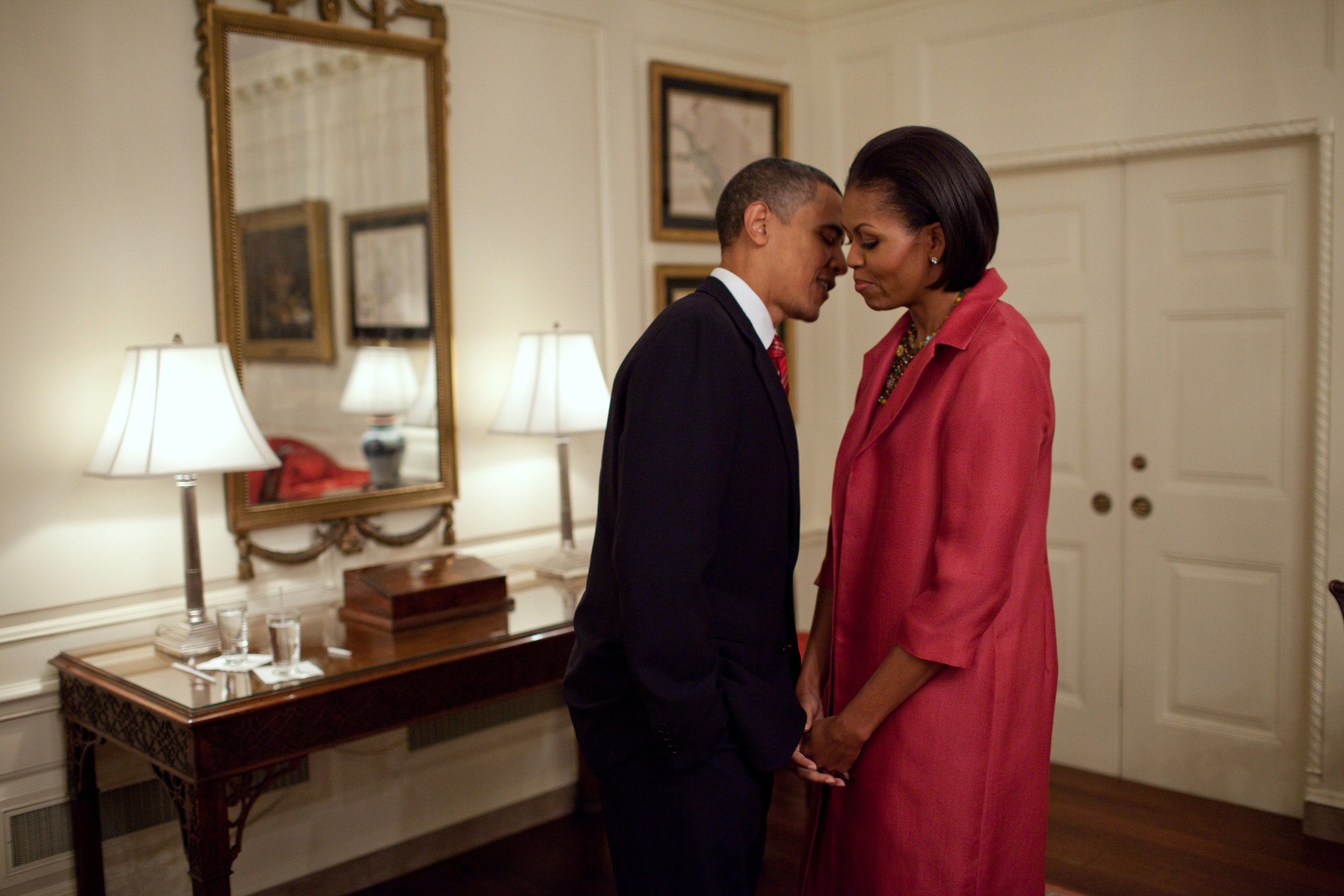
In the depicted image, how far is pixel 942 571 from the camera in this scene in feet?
5.30

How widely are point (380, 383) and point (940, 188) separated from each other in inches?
82.9

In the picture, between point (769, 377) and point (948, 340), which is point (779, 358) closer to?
point (769, 377)

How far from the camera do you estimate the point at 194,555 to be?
2697 millimetres

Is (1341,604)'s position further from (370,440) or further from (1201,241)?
(370,440)

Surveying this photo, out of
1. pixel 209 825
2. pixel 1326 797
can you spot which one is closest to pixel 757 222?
pixel 209 825

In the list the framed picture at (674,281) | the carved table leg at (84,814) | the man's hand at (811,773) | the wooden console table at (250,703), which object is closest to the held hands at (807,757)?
the man's hand at (811,773)

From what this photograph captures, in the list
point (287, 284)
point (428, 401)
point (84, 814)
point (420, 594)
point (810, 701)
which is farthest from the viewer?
point (428, 401)

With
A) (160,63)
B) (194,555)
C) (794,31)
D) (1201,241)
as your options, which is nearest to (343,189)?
(160,63)

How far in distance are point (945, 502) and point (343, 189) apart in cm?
224

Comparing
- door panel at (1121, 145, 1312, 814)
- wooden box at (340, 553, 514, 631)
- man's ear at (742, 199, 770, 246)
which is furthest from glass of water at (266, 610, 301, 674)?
door panel at (1121, 145, 1312, 814)

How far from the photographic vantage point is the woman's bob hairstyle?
5.34 feet

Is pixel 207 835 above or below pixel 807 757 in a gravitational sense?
below

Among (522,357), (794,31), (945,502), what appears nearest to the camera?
(945,502)

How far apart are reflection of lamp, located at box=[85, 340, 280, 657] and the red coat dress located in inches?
60.8
